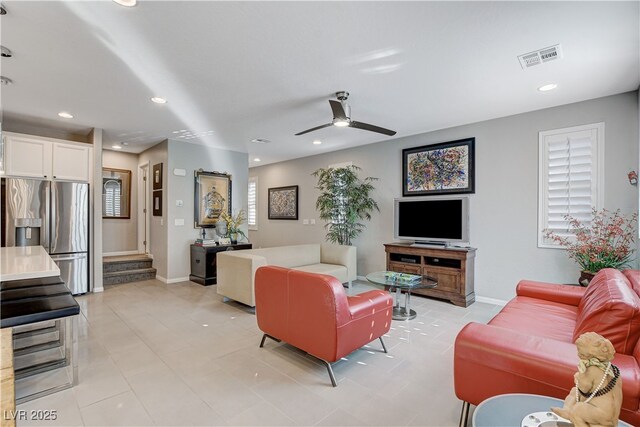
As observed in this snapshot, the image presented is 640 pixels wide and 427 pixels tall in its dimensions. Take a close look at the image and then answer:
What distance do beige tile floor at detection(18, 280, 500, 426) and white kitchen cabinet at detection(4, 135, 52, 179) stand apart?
234 centimetres

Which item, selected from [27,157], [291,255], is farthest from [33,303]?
[27,157]

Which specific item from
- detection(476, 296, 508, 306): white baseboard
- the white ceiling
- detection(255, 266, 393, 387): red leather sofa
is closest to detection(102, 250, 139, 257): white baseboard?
the white ceiling

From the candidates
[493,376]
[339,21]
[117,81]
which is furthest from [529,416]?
[117,81]

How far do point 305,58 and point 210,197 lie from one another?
13.5ft

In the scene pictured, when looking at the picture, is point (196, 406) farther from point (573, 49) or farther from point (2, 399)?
point (573, 49)

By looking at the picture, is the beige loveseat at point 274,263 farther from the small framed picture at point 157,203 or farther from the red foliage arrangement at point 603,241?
the red foliage arrangement at point 603,241

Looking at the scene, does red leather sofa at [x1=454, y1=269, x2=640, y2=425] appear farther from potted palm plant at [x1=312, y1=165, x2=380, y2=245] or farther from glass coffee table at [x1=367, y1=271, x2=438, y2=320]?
potted palm plant at [x1=312, y1=165, x2=380, y2=245]

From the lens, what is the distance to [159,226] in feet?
18.9

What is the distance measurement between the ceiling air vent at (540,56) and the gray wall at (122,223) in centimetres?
706

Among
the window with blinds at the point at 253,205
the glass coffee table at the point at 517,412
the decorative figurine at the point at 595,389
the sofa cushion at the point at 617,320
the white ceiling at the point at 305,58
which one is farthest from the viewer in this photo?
the window with blinds at the point at 253,205

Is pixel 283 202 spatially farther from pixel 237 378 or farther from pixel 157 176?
pixel 237 378

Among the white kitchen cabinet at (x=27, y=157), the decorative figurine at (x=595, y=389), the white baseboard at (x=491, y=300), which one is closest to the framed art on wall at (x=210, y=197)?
the white kitchen cabinet at (x=27, y=157)

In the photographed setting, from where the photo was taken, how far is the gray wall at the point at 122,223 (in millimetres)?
6219

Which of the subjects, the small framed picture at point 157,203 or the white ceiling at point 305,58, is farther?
the small framed picture at point 157,203
